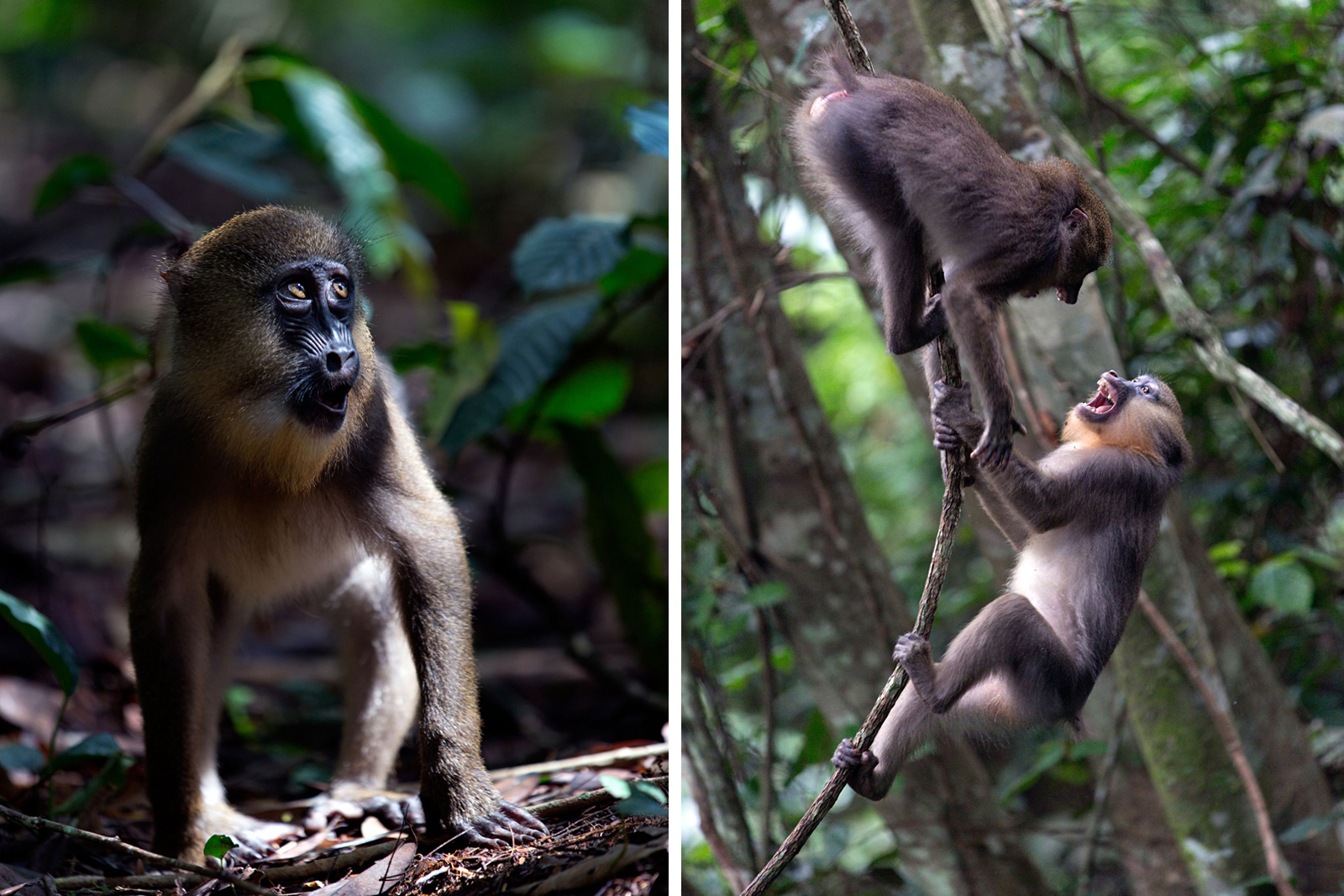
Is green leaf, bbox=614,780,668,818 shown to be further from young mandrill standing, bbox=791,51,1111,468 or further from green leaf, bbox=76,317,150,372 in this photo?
green leaf, bbox=76,317,150,372

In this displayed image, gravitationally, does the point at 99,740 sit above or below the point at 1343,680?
below

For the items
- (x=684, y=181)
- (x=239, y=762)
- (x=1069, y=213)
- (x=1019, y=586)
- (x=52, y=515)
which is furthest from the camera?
(x=52, y=515)

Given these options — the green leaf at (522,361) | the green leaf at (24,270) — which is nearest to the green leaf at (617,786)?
the green leaf at (522,361)

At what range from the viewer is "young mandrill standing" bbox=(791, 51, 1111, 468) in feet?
4.76

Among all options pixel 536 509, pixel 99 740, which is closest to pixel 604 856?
pixel 99 740

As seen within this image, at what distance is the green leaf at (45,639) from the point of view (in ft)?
7.07

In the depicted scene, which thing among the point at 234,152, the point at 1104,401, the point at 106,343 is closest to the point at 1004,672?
the point at 1104,401

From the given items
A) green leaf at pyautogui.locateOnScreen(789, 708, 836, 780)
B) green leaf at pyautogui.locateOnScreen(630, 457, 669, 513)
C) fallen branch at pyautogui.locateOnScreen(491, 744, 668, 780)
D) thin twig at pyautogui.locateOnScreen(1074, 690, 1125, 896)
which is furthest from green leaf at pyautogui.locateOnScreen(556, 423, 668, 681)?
thin twig at pyautogui.locateOnScreen(1074, 690, 1125, 896)

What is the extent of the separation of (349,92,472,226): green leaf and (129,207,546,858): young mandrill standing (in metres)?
1.83

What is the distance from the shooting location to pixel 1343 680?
6.37 feet

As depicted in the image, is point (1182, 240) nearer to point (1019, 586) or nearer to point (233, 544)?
point (1019, 586)

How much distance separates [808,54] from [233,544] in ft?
4.30

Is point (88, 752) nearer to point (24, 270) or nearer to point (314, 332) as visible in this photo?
point (314, 332)

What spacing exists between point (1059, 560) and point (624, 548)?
1732 millimetres
